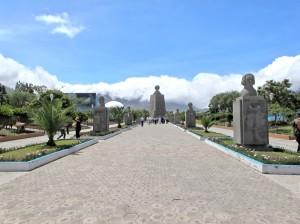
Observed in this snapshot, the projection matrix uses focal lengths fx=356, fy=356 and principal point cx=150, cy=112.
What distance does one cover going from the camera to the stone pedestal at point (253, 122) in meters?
14.7

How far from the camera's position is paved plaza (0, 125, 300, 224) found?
Result: 18.9 feet

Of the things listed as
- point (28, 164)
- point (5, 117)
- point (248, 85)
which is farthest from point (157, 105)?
point (28, 164)

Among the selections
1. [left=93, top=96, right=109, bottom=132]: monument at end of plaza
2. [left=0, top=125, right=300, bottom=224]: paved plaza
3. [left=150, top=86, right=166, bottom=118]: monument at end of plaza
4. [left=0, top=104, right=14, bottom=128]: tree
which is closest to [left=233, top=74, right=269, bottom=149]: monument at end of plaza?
[left=0, top=125, right=300, bottom=224]: paved plaza

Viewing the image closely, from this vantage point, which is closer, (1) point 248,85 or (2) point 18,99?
(1) point 248,85

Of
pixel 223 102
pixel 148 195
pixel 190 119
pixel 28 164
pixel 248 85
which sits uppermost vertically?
pixel 223 102

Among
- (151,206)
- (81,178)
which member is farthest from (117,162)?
(151,206)

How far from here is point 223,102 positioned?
97875 millimetres

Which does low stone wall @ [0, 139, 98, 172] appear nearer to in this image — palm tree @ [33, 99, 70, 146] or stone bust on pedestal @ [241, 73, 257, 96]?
palm tree @ [33, 99, 70, 146]

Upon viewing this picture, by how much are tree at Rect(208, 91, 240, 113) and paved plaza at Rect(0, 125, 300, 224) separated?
87073mm

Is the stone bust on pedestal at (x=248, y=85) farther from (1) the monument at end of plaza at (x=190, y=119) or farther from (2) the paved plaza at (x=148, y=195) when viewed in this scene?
(1) the monument at end of plaza at (x=190, y=119)

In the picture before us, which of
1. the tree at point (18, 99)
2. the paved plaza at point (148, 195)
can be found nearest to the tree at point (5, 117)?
the paved plaza at point (148, 195)

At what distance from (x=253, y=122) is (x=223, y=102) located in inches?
3335

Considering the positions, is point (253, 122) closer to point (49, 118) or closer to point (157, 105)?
point (49, 118)

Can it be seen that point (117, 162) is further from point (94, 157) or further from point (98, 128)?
point (98, 128)
